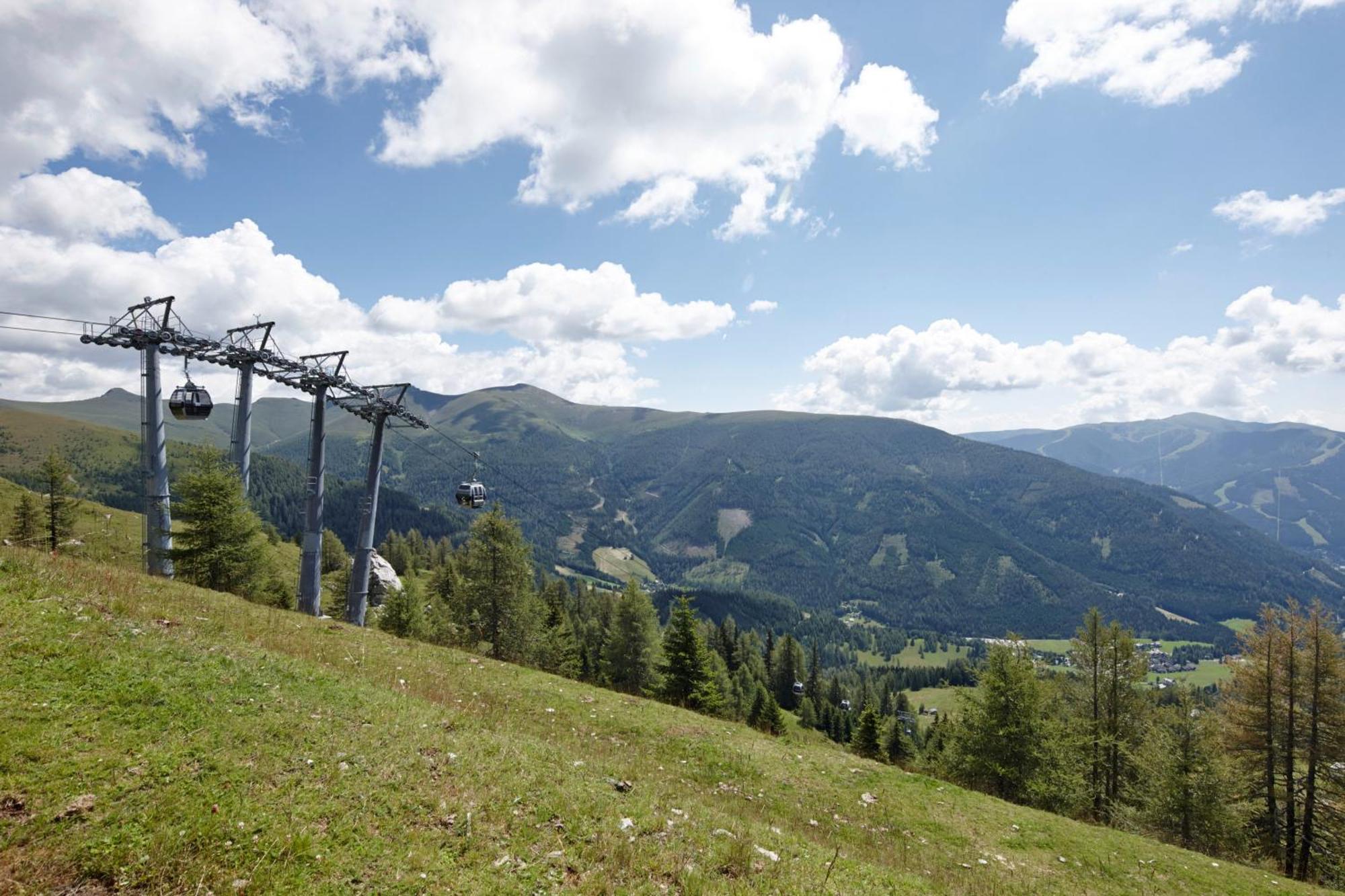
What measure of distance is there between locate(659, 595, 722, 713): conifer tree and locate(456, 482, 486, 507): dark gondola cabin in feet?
51.7

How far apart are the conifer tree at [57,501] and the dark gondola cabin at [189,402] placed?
30.1 meters

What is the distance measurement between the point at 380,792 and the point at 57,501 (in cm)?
6245

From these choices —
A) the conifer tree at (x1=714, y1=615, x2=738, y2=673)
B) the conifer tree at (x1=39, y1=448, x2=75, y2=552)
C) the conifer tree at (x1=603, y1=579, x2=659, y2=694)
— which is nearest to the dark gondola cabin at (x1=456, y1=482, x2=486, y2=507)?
the conifer tree at (x1=603, y1=579, x2=659, y2=694)

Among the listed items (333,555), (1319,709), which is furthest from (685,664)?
(333,555)

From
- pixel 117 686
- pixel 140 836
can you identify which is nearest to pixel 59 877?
pixel 140 836

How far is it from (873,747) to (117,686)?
57449mm

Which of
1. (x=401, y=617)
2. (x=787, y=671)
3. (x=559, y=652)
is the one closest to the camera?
(x=401, y=617)

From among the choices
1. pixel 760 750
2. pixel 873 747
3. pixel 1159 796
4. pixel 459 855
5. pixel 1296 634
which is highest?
pixel 459 855

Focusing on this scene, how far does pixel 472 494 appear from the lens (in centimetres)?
3800

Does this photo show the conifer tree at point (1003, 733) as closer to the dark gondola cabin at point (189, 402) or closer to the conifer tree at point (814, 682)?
the dark gondola cabin at point (189, 402)

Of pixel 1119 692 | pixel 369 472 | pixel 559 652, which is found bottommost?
pixel 559 652

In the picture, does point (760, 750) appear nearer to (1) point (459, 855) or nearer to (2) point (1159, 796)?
(1) point (459, 855)

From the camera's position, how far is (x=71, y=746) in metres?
8.38

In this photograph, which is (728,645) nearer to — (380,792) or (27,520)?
(27,520)
